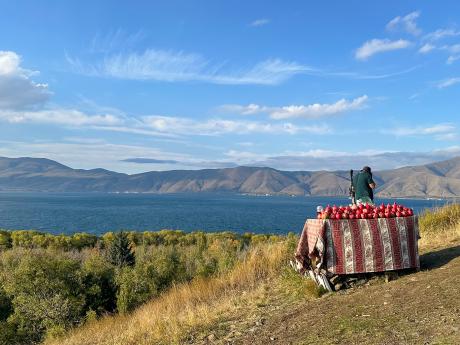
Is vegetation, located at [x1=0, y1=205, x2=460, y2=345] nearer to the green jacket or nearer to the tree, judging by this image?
the green jacket

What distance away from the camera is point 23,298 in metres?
18.4

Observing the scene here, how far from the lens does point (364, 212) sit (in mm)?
9594

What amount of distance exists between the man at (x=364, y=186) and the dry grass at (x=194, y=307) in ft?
8.90

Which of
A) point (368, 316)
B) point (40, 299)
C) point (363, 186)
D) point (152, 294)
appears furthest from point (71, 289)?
point (368, 316)

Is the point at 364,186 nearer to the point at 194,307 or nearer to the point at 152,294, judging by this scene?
the point at 194,307

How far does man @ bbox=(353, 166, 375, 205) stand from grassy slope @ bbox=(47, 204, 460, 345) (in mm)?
2082

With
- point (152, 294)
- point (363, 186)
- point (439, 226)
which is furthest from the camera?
point (152, 294)

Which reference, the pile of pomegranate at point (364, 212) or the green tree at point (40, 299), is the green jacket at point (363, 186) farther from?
the green tree at point (40, 299)

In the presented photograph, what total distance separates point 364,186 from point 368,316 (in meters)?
5.57

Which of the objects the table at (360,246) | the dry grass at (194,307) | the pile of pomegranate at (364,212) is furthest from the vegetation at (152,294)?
the pile of pomegranate at (364,212)

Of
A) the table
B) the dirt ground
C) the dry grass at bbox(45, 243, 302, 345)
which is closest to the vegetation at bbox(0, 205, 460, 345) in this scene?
the dry grass at bbox(45, 243, 302, 345)

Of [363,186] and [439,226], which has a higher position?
[363,186]

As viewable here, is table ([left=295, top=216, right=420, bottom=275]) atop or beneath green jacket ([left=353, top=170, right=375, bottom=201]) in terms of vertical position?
beneath

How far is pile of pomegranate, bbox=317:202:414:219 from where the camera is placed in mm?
9473
